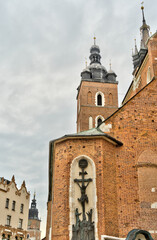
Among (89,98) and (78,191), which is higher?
(89,98)

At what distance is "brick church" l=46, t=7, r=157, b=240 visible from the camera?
12.5 meters

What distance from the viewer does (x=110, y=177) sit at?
44.1ft

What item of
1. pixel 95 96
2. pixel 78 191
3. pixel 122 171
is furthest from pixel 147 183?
pixel 95 96

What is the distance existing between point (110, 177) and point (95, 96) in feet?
107

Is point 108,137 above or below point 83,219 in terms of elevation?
above

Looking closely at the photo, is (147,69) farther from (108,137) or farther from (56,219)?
(56,219)

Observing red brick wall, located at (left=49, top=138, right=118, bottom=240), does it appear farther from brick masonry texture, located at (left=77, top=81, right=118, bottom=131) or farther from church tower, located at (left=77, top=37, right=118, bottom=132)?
brick masonry texture, located at (left=77, top=81, right=118, bottom=131)

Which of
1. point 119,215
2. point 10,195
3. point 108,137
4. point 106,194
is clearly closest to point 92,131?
point 108,137

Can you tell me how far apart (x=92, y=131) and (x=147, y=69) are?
371 inches

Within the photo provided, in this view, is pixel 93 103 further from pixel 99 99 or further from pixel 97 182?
pixel 97 182

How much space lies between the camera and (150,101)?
15648 millimetres

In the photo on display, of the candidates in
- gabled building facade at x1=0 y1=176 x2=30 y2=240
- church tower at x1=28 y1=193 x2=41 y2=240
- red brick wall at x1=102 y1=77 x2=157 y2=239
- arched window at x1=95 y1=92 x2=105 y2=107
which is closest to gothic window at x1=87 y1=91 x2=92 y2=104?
arched window at x1=95 y1=92 x2=105 y2=107

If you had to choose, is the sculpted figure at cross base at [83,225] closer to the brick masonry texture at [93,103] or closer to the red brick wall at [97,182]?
the red brick wall at [97,182]

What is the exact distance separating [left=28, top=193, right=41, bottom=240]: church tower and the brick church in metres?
75.7
